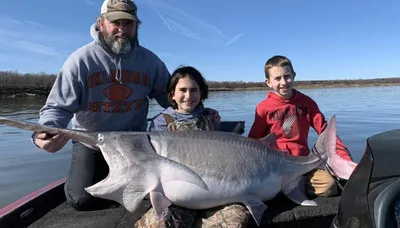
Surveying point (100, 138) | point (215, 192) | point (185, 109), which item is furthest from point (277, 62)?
point (100, 138)

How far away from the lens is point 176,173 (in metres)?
3.09

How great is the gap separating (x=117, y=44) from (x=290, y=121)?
2.41 metres

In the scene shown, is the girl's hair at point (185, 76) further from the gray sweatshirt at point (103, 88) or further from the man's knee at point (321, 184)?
the man's knee at point (321, 184)

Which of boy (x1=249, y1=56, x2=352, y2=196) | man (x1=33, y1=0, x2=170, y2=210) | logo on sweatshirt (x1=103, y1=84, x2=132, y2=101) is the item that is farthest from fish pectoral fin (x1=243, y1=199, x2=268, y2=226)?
logo on sweatshirt (x1=103, y1=84, x2=132, y2=101)

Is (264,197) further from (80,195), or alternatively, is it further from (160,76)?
(160,76)

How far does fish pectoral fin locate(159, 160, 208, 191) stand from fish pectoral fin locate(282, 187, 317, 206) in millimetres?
1094

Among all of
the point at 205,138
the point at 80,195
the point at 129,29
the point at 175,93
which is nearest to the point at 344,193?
the point at 205,138

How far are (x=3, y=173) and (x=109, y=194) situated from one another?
7.39 m

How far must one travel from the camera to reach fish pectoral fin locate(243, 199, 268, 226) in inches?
128

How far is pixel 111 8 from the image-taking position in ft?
15.0

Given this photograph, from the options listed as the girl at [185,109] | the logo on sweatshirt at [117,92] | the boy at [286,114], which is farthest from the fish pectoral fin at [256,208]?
the logo on sweatshirt at [117,92]

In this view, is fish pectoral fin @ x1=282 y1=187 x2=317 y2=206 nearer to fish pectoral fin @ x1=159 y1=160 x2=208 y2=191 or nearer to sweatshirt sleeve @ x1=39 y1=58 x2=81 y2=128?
fish pectoral fin @ x1=159 y1=160 x2=208 y2=191

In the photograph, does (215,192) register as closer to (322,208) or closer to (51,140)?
(322,208)

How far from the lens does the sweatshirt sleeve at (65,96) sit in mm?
4176
